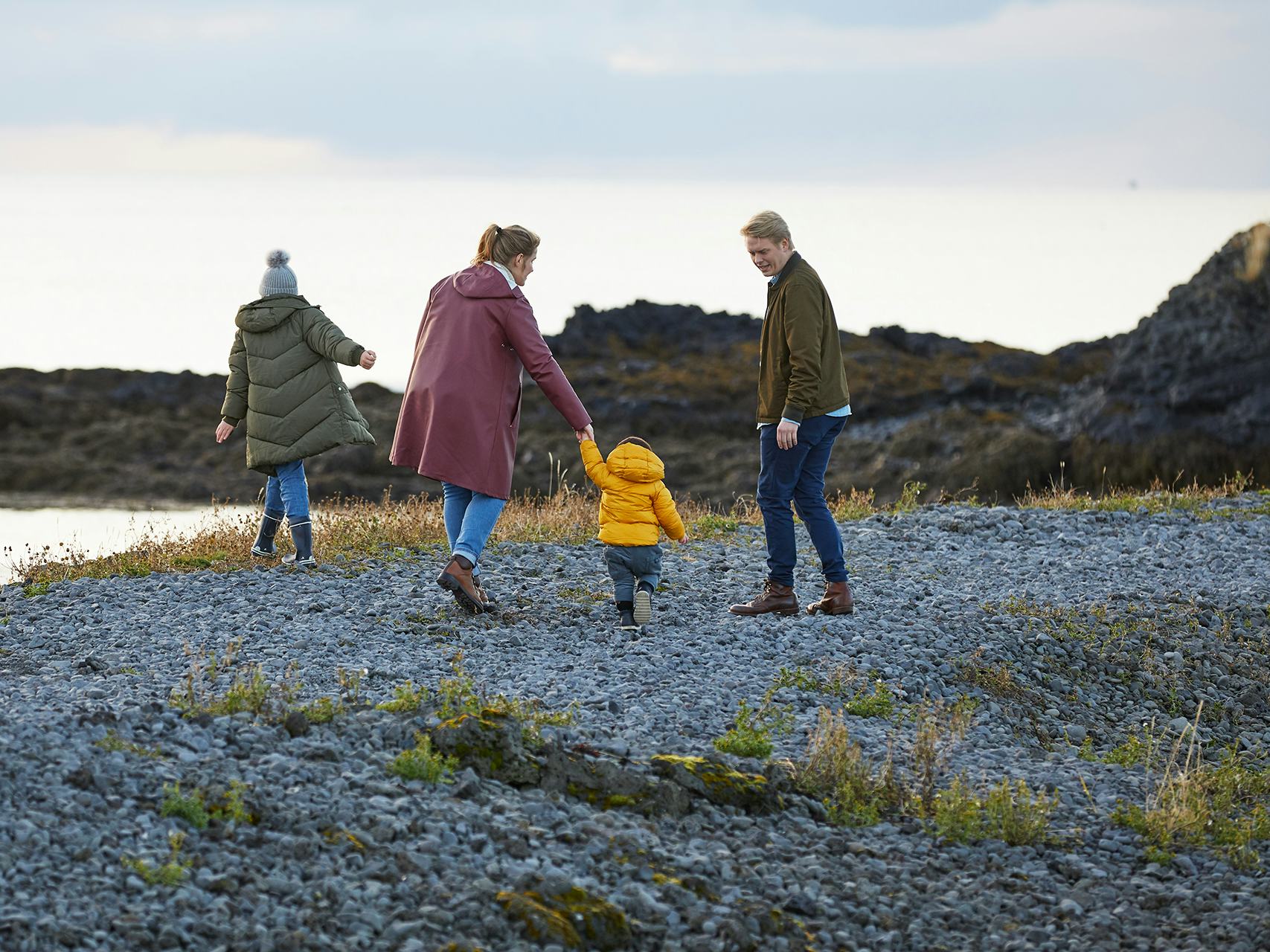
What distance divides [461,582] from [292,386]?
2.74 meters

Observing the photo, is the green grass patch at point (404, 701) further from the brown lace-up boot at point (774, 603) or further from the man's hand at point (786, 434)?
the brown lace-up boot at point (774, 603)

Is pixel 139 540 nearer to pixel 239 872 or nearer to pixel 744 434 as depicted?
pixel 239 872

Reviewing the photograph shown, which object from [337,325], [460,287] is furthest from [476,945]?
[337,325]

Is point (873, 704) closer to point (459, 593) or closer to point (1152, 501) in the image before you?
point (459, 593)

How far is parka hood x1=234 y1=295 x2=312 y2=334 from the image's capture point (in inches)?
409

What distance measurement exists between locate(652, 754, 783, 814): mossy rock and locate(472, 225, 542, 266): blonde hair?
4.06m

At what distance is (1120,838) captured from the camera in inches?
242

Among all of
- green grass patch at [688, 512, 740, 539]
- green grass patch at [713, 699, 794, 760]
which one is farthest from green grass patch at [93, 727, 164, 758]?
green grass patch at [688, 512, 740, 539]

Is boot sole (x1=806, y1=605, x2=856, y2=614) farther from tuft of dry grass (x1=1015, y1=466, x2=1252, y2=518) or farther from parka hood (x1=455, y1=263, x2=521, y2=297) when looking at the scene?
tuft of dry grass (x1=1015, y1=466, x2=1252, y2=518)

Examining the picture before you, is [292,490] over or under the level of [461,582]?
over

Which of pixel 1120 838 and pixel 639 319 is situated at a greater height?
pixel 639 319

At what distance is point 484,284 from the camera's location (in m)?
8.65

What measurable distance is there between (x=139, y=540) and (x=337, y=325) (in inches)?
141

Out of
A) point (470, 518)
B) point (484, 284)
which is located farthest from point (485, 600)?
point (484, 284)
